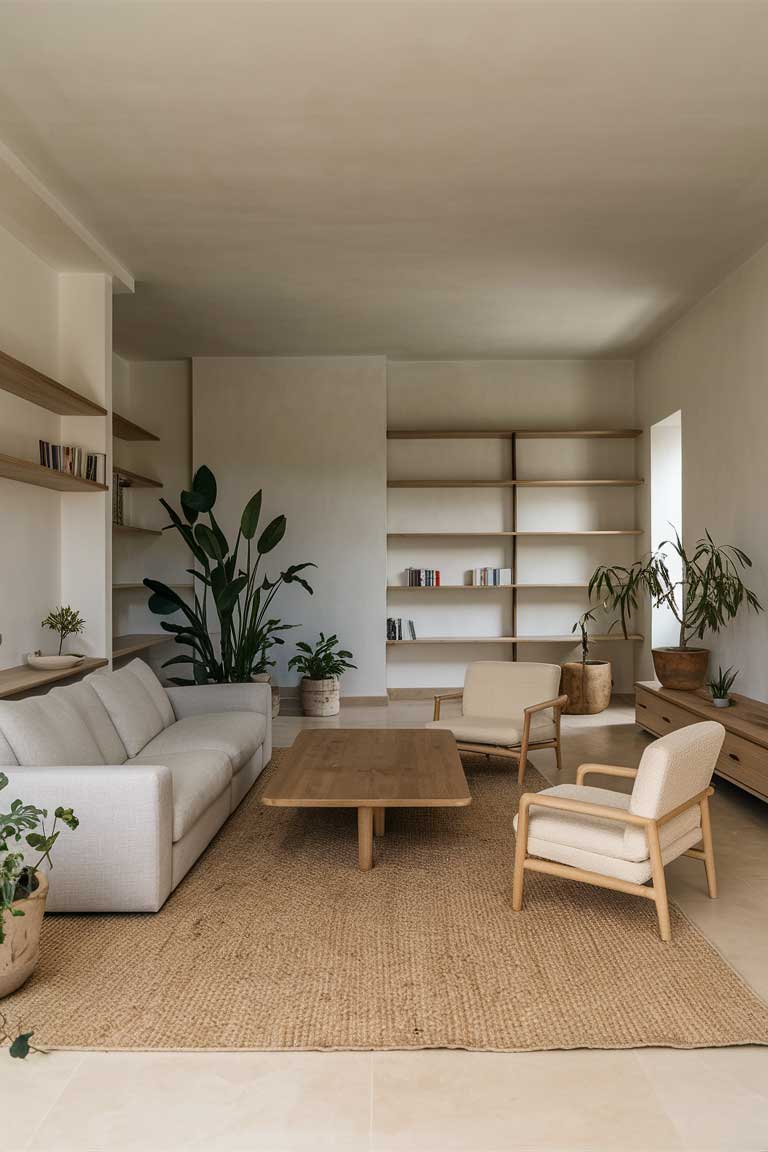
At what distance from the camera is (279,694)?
8.23m

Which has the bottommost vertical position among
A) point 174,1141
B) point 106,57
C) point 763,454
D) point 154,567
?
point 174,1141

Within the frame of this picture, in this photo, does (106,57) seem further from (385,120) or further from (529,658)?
(529,658)

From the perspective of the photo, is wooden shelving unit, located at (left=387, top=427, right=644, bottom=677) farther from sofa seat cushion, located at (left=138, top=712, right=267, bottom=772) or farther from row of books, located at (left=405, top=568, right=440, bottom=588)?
Result: sofa seat cushion, located at (left=138, top=712, right=267, bottom=772)

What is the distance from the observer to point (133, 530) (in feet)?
25.2

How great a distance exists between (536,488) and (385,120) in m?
5.06

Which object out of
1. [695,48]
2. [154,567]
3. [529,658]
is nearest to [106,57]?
[695,48]

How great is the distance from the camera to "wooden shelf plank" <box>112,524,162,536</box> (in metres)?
7.41

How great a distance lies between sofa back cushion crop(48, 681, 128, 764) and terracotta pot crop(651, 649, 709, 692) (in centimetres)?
370

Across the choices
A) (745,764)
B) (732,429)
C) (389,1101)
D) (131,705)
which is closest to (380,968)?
(389,1101)

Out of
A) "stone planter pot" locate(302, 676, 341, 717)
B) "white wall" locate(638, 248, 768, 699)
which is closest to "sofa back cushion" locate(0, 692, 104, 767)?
"stone planter pot" locate(302, 676, 341, 717)

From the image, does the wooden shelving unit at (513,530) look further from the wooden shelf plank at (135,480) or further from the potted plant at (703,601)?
the wooden shelf plank at (135,480)

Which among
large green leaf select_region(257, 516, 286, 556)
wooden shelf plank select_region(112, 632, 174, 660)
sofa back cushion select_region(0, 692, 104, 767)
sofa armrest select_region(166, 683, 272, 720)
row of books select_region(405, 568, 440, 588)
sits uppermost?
large green leaf select_region(257, 516, 286, 556)

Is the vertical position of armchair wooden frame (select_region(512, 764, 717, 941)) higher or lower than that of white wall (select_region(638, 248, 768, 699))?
lower

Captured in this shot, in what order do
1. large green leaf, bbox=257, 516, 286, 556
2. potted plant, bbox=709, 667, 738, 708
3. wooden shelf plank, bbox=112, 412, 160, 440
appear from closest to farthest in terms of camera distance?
1. potted plant, bbox=709, 667, 738, 708
2. wooden shelf plank, bbox=112, 412, 160, 440
3. large green leaf, bbox=257, 516, 286, 556
